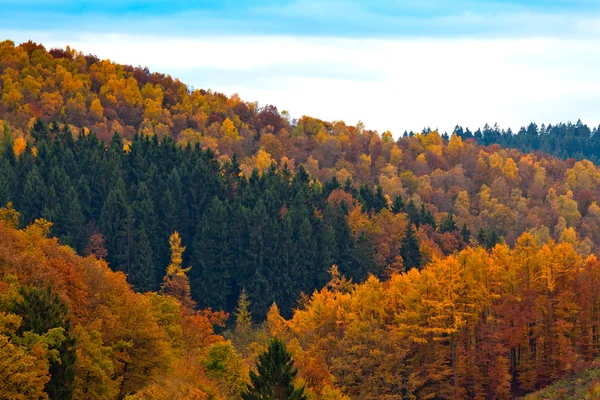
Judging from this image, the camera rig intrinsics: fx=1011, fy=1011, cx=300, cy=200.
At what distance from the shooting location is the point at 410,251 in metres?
147

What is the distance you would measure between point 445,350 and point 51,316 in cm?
5244

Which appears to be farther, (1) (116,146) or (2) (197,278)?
(1) (116,146)

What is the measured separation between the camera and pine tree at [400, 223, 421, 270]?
14638 cm

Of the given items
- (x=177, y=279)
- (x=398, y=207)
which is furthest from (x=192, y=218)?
(x=398, y=207)

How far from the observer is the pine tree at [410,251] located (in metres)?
146

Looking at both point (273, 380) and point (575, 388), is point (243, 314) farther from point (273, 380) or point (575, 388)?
point (273, 380)

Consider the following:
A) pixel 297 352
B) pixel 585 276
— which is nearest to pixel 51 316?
pixel 297 352

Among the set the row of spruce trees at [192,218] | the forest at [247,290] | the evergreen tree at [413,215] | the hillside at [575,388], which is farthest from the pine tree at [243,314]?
the hillside at [575,388]

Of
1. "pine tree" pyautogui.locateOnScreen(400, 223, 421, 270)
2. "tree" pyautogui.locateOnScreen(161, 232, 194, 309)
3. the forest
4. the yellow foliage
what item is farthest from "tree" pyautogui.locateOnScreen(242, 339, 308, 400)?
the yellow foliage

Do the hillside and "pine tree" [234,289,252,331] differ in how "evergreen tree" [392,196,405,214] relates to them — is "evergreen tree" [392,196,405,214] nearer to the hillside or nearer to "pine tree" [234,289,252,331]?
"pine tree" [234,289,252,331]

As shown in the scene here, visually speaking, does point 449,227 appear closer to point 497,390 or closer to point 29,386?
point 497,390

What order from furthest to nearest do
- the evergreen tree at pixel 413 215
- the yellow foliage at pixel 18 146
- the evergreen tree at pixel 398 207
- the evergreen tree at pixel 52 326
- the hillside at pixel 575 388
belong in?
1. the yellow foliage at pixel 18 146
2. the evergreen tree at pixel 398 207
3. the evergreen tree at pixel 413 215
4. the hillside at pixel 575 388
5. the evergreen tree at pixel 52 326

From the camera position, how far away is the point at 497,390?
316 feet

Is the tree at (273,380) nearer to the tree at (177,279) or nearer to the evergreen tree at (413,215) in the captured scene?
the tree at (177,279)
